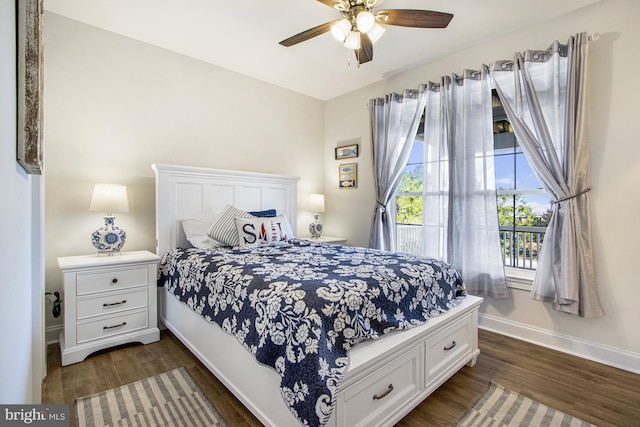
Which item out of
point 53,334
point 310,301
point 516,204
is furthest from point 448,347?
point 53,334

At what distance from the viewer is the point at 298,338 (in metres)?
1.35

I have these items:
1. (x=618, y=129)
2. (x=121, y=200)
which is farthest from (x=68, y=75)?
(x=618, y=129)

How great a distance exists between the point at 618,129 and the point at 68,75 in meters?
4.49

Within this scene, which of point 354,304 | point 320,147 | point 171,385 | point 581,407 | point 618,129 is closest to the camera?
point 354,304

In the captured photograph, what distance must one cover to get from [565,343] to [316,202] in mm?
3001

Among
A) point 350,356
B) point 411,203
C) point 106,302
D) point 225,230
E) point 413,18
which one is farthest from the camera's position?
point 411,203

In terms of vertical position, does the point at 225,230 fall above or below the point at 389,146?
below

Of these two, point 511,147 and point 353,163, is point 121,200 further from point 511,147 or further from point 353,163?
point 511,147

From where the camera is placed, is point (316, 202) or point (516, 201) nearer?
point (516, 201)

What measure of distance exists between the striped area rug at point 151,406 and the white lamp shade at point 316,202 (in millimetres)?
2647

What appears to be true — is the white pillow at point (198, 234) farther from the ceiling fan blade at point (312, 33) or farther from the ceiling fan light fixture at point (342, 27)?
the ceiling fan light fixture at point (342, 27)

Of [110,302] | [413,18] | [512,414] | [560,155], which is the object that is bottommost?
[512,414]

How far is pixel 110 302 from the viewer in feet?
8.00

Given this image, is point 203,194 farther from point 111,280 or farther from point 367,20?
point 367,20
